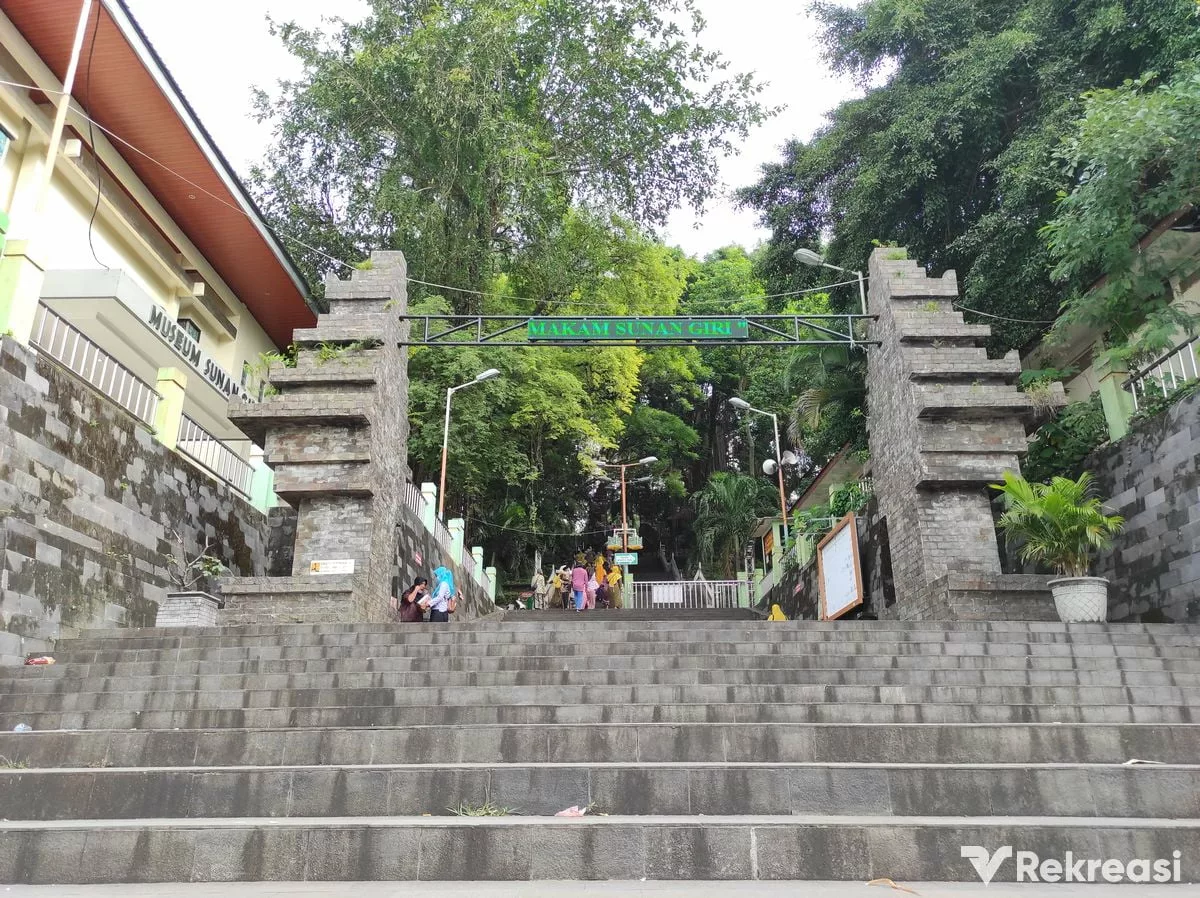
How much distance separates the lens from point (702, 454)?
3881 centimetres

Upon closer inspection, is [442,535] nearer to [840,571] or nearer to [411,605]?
[411,605]

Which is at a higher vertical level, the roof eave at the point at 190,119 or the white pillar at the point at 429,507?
the roof eave at the point at 190,119

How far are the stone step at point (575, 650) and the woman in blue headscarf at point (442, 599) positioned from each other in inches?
157

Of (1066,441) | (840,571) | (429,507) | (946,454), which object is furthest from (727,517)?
(946,454)

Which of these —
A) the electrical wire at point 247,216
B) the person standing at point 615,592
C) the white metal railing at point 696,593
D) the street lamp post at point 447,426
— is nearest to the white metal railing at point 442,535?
the street lamp post at point 447,426

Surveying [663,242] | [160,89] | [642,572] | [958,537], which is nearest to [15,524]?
[160,89]

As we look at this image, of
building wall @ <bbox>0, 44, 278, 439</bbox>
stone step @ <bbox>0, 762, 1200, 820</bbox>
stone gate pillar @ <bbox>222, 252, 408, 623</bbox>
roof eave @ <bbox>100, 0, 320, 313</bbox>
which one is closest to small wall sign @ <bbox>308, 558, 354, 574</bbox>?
stone gate pillar @ <bbox>222, 252, 408, 623</bbox>

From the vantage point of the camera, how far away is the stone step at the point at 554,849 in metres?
4.03

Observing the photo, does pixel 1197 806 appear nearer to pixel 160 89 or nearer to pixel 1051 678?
pixel 1051 678

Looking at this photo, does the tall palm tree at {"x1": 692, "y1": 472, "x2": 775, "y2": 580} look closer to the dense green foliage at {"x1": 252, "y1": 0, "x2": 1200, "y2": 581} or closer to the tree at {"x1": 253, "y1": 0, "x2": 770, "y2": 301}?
the dense green foliage at {"x1": 252, "y1": 0, "x2": 1200, "y2": 581}

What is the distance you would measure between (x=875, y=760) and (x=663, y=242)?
21.7m

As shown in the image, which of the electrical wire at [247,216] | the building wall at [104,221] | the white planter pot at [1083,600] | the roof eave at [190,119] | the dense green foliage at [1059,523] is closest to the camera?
the white planter pot at [1083,600]

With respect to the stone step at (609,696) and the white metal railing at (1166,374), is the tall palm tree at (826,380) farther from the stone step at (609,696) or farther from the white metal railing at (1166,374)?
the stone step at (609,696)

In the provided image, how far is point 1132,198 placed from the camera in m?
11.1
